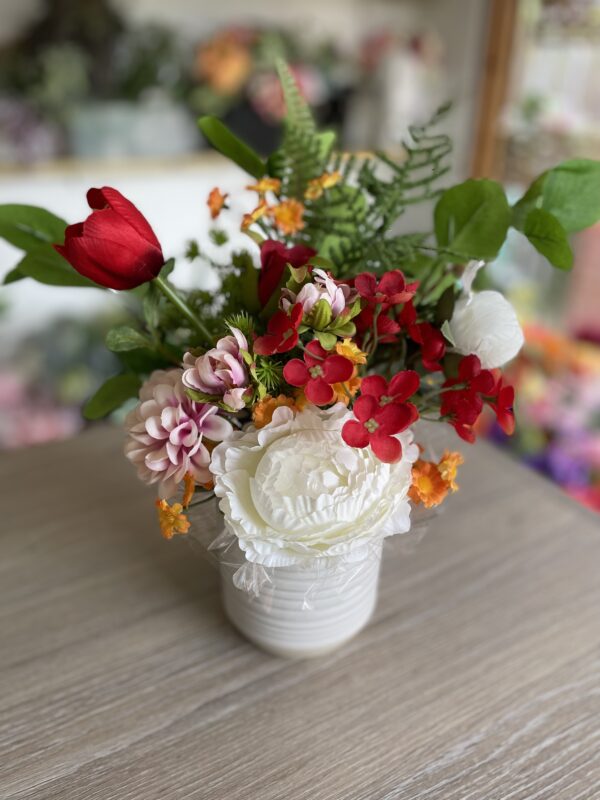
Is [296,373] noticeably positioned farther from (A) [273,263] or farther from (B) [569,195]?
(B) [569,195]

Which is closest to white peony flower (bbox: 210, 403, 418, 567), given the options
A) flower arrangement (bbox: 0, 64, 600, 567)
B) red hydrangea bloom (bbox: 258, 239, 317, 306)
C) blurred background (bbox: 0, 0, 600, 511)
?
flower arrangement (bbox: 0, 64, 600, 567)

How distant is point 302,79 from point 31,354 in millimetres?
1087

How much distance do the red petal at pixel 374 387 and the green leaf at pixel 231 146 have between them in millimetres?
247

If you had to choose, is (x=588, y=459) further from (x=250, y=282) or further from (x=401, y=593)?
(x=250, y=282)

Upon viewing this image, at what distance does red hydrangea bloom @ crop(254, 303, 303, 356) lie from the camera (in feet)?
1.41

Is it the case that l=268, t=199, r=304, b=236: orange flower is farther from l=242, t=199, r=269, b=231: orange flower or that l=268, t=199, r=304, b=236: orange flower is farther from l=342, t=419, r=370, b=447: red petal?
l=342, t=419, r=370, b=447: red petal

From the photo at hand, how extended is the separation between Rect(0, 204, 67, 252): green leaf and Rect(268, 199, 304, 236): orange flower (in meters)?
0.19

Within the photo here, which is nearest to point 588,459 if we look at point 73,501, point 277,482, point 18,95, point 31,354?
point 73,501

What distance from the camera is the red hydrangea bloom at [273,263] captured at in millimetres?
513

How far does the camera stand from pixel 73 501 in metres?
0.82

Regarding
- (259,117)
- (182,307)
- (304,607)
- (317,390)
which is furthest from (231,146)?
(259,117)

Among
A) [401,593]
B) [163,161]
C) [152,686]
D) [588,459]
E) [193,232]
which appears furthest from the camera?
[193,232]

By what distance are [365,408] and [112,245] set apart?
197 mm

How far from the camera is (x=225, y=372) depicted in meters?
0.45
